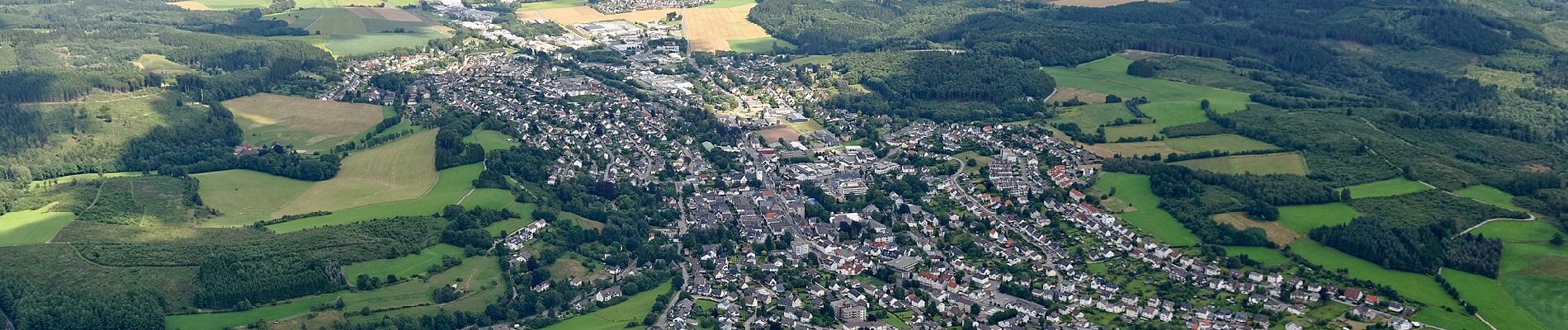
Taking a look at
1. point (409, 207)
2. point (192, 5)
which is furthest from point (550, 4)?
point (409, 207)

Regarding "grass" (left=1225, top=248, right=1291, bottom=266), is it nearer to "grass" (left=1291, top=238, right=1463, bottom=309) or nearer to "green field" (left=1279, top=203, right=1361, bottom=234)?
"grass" (left=1291, top=238, right=1463, bottom=309)

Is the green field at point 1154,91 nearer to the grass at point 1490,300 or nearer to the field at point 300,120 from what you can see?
the grass at point 1490,300

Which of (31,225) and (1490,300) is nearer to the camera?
(1490,300)

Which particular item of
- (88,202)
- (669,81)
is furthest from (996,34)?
(88,202)

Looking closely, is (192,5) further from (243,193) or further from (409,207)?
(409,207)

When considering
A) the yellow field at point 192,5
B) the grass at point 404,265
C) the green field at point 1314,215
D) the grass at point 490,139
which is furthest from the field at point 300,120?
the green field at point 1314,215

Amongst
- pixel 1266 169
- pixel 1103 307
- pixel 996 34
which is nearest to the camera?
pixel 1103 307

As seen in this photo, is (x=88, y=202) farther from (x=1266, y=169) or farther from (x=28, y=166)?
(x=1266, y=169)
